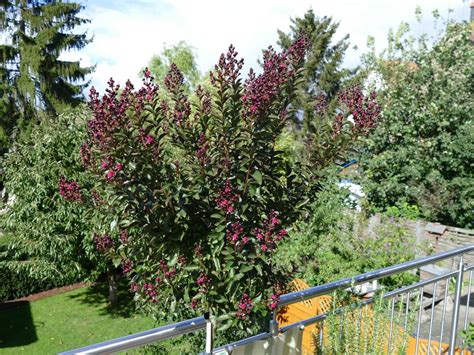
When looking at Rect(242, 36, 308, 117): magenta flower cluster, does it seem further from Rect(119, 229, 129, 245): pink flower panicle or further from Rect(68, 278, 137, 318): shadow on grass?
Rect(68, 278, 137, 318): shadow on grass

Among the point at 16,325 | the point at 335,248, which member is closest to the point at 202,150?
the point at 335,248

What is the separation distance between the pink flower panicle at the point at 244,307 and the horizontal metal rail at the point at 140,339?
187 millimetres

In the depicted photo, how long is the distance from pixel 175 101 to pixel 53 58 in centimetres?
1800

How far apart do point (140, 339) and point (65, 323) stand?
8870 mm

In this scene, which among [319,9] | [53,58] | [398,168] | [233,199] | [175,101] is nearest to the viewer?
[233,199]

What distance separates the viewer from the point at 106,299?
36.4 feet

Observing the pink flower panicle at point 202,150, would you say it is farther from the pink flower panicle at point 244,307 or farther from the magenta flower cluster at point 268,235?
the pink flower panicle at point 244,307

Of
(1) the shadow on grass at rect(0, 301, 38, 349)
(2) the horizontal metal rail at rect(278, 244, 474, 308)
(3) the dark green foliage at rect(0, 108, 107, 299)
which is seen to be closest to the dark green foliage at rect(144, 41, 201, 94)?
(3) the dark green foliage at rect(0, 108, 107, 299)

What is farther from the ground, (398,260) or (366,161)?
(366,161)

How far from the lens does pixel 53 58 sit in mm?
17828

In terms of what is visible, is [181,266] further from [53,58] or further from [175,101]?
[53,58]

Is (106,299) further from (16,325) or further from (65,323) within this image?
(16,325)

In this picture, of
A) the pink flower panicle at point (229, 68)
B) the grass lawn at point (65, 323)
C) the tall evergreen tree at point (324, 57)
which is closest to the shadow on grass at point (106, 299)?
the grass lawn at point (65, 323)

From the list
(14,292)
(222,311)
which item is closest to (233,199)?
(222,311)
